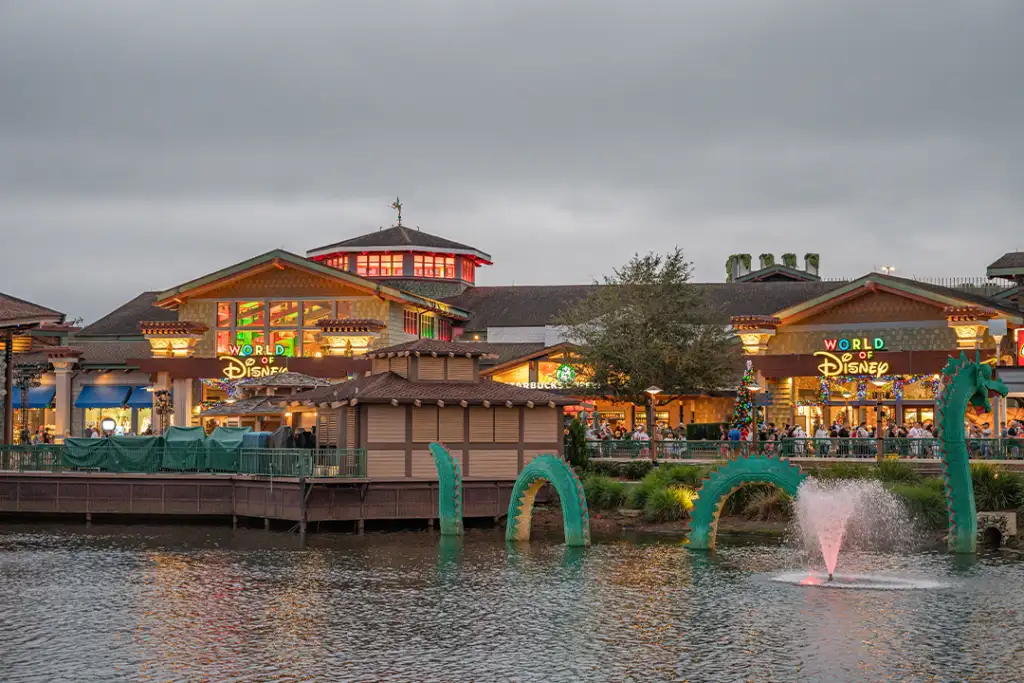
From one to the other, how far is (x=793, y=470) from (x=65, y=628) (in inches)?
702

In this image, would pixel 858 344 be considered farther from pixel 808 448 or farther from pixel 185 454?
pixel 185 454

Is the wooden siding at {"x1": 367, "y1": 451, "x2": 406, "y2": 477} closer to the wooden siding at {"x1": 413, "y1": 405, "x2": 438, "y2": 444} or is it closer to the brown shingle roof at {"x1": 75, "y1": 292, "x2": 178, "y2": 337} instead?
the wooden siding at {"x1": 413, "y1": 405, "x2": 438, "y2": 444}

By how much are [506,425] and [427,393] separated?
309 cm

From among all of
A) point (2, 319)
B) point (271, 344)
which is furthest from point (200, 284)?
point (2, 319)

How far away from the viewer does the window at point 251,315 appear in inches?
2653

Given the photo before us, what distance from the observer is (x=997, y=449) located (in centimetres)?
4341

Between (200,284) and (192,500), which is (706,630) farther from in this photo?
(200,284)

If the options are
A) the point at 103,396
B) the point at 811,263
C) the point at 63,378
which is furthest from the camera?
the point at 811,263

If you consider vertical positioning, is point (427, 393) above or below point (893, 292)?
below

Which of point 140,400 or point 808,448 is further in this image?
point 140,400

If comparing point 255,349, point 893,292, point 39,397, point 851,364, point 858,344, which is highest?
point 893,292

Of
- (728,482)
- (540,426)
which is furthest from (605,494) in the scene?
(728,482)

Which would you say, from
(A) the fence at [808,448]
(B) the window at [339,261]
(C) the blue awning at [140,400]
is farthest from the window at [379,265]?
(A) the fence at [808,448]

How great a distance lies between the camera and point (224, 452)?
48.2 metres
